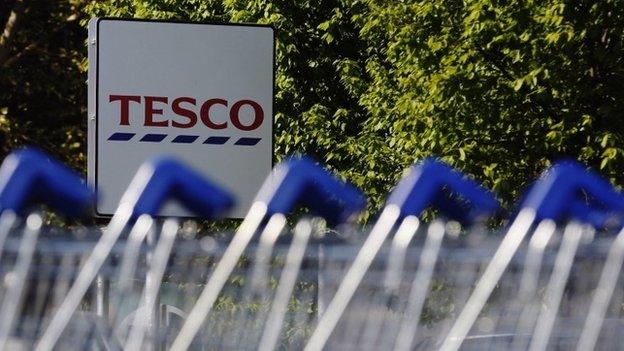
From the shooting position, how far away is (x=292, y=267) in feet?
18.1

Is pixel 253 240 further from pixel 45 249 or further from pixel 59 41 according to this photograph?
pixel 59 41

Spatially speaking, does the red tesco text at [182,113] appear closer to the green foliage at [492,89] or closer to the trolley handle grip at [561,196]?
the green foliage at [492,89]

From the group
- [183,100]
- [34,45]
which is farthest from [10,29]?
[183,100]

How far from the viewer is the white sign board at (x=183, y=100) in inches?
420

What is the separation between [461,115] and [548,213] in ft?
26.4

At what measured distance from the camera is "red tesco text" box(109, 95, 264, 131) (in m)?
10.8

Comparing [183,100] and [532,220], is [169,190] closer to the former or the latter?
[532,220]

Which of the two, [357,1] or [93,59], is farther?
[357,1]

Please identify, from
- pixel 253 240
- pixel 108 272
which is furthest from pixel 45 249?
pixel 253 240

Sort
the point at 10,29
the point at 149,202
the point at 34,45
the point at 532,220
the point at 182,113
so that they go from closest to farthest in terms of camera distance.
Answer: the point at 149,202, the point at 532,220, the point at 182,113, the point at 10,29, the point at 34,45

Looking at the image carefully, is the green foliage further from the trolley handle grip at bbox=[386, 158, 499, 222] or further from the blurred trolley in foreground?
the trolley handle grip at bbox=[386, 158, 499, 222]

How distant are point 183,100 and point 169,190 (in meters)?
5.50

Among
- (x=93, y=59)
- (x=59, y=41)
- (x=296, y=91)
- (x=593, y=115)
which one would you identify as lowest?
(x=59, y=41)

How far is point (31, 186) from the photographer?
17.7 feet
